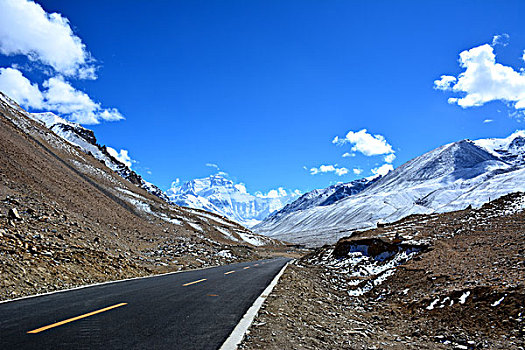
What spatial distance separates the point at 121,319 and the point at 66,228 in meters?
20.6

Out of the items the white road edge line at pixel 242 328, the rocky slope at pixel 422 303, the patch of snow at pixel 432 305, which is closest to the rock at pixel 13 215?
the rocky slope at pixel 422 303

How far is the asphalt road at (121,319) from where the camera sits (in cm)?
588

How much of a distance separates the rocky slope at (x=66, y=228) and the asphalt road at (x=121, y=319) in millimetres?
3207

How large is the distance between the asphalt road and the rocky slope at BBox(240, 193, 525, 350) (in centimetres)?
108

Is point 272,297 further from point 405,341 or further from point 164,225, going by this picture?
point 164,225

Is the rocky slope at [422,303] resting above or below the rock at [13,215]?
above

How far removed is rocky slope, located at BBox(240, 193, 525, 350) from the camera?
7.72 meters

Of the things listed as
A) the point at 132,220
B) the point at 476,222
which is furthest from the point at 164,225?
the point at 476,222

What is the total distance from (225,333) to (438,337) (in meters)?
5.59

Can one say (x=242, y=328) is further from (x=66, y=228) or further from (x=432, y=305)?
(x=66, y=228)

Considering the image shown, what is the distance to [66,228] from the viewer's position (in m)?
24.6

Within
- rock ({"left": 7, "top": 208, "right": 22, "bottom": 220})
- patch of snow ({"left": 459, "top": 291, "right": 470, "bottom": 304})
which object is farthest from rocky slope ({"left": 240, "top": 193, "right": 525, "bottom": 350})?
rock ({"left": 7, "top": 208, "right": 22, "bottom": 220})

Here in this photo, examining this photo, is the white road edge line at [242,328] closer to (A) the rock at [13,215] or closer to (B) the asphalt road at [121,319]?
(B) the asphalt road at [121,319]

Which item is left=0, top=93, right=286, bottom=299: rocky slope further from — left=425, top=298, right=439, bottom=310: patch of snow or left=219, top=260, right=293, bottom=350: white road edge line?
left=425, top=298, right=439, bottom=310: patch of snow
